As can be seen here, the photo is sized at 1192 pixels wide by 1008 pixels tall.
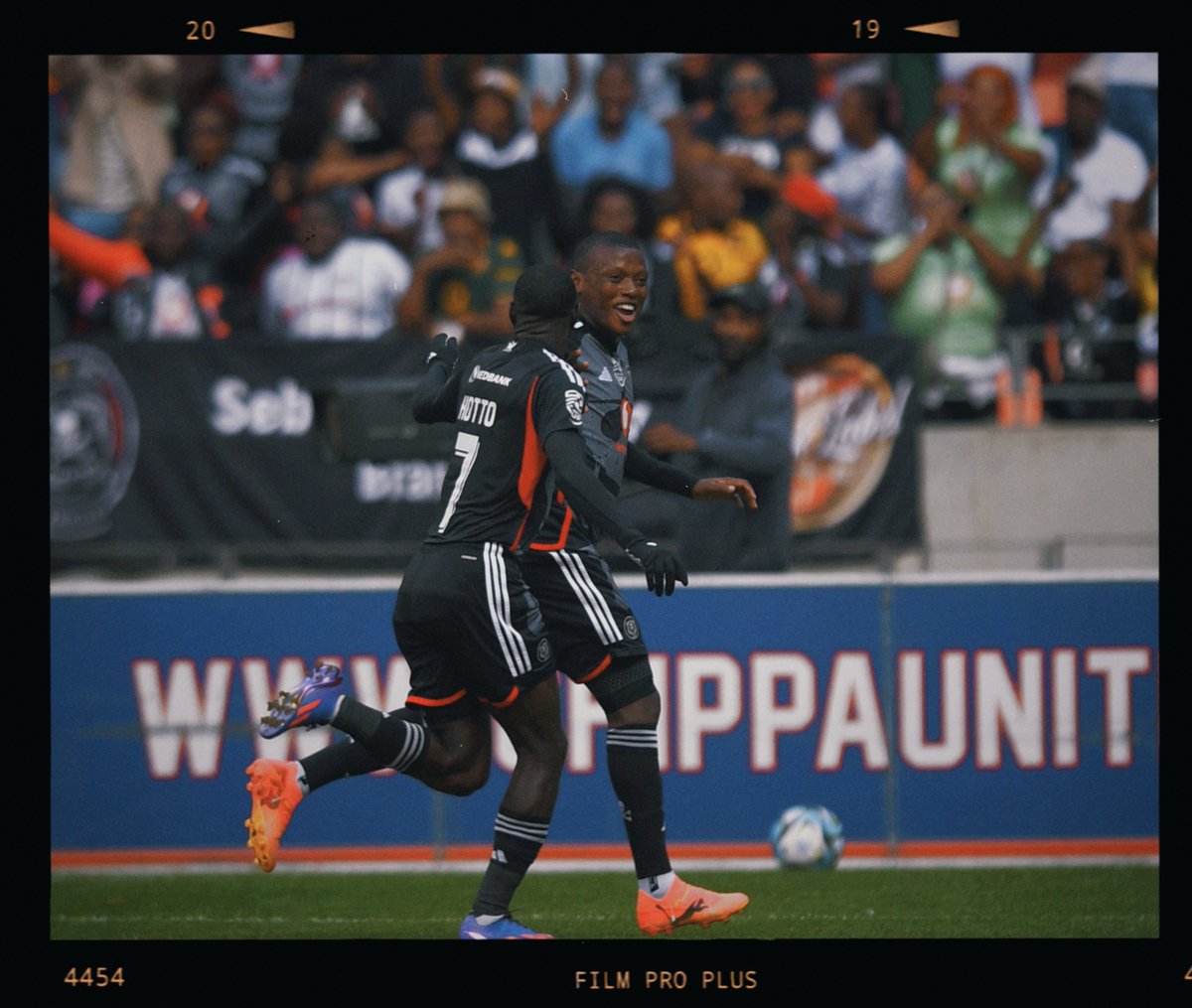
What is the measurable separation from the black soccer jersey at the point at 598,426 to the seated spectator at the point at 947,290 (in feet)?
18.0

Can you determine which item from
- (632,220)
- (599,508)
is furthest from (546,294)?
(632,220)

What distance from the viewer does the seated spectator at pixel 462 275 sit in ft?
37.8

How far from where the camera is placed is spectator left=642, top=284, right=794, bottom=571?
366 inches

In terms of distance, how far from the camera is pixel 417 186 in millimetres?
12672

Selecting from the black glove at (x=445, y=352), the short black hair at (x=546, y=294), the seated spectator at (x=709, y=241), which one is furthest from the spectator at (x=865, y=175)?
the short black hair at (x=546, y=294)

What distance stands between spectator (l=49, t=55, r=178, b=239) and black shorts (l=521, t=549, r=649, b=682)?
22.4 feet

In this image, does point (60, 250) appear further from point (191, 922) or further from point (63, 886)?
point (191, 922)

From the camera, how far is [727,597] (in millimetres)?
9438

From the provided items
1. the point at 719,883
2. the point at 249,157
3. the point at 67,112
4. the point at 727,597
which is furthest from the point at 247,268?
the point at 719,883

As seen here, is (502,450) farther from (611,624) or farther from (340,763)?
(340,763)

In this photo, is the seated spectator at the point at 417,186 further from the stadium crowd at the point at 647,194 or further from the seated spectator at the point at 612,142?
the seated spectator at the point at 612,142

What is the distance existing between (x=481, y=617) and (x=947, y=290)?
653 cm

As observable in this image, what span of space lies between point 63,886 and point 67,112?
19.7 ft

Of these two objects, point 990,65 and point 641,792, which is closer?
point 641,792
